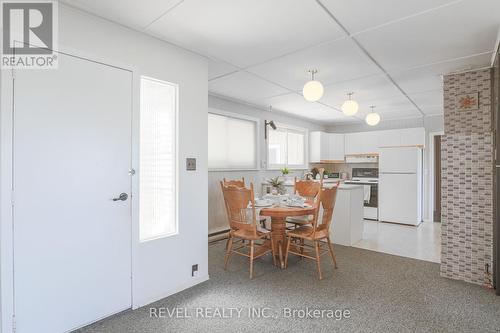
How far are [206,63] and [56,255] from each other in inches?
86.0

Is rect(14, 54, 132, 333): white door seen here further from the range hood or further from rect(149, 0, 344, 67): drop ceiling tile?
the range hood

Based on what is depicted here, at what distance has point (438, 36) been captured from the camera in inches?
94.5

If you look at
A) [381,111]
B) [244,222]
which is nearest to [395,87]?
[381,111]

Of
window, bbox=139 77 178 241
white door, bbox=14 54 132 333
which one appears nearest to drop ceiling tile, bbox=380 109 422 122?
window, bbox=139 77 178 241

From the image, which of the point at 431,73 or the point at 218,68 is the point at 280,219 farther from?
the point at 431,73

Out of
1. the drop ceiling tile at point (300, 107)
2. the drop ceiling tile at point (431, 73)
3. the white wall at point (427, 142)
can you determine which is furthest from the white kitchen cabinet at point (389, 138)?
the drop ceiling tile at point (431, 73)

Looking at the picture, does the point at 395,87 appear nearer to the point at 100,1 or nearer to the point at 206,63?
the point at 206,63

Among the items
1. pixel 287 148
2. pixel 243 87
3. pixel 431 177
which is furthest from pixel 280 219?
pixel 431 177

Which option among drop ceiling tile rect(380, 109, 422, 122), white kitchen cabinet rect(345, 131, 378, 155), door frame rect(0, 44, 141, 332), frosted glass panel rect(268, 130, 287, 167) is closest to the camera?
door frame rect(0, 44, 141, 332)

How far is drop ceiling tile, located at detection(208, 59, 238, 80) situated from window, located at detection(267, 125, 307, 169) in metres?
2.30

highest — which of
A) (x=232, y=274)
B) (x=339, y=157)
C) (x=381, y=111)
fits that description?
(x=381, y=111)

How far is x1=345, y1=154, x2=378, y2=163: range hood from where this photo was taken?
6.54m

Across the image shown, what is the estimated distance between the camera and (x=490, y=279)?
2762 mm

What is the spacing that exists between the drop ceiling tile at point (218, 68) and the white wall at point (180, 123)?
213 millimetres
